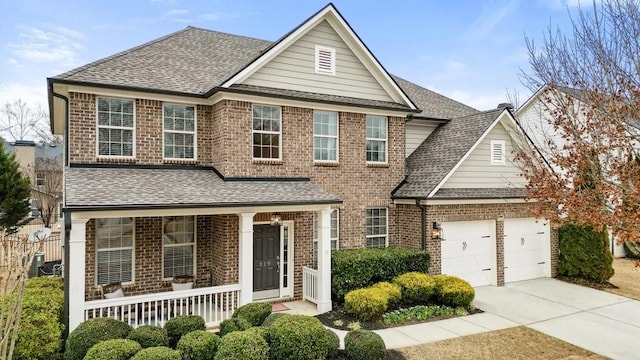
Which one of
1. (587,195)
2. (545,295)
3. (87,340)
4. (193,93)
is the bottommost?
(545,295)

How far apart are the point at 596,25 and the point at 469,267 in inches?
338

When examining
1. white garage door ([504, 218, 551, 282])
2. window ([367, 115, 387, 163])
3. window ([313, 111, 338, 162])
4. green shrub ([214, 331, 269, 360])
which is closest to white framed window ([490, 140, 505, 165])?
white garage door ([504, 218, 551, 282])

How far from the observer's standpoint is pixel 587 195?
8.34 m

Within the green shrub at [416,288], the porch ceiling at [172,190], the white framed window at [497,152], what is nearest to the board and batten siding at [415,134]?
the white framed window at [497,152]

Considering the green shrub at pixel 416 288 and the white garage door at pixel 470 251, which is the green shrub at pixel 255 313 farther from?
the white garage door at pixel 470 251

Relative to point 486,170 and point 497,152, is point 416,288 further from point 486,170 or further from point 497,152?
point 497,152

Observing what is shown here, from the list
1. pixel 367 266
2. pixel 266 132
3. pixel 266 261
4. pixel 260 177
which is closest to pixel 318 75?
pixel 266 132

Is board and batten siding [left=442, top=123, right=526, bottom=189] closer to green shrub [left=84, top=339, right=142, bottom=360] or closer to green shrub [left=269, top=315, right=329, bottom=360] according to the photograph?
green shrub [left=269, top=315, right=329, bottom=360]

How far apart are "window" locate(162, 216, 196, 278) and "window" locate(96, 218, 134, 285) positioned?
35.5 inches

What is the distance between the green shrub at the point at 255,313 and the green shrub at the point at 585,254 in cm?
1265

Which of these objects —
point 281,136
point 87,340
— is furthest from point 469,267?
point 87,340

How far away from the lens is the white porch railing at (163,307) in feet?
29.7

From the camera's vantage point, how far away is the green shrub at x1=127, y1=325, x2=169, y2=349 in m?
7.55

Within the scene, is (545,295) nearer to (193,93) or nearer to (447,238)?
(447,238)
